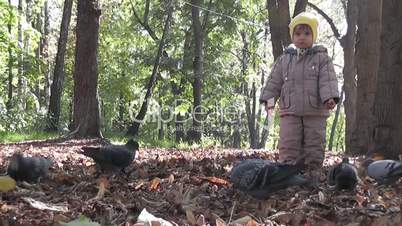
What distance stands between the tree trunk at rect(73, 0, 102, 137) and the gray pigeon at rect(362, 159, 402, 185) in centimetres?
745

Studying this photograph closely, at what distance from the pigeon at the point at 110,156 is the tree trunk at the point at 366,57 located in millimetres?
5253

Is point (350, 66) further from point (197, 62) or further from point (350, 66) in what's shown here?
point (197, 62)

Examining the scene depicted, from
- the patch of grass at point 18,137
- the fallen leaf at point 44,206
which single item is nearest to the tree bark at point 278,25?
the patch of grass at point 18,137

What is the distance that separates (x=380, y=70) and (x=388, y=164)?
2.37 meters

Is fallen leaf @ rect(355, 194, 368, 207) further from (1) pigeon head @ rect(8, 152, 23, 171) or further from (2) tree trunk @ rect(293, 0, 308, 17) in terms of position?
(2) tree trunk @ rect(293, 0, 308, 17)

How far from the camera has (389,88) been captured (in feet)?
19.5

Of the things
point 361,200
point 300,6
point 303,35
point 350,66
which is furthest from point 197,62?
point 361,200

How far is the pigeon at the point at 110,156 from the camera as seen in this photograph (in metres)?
4.07

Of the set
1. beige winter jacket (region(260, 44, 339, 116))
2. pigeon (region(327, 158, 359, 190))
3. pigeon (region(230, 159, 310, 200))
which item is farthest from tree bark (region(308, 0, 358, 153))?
pigeon (region(230, 159, 310, 200))

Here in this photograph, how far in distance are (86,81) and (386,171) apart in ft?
25.6

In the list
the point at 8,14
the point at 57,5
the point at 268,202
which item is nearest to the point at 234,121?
the point at 57,5

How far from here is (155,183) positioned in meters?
3.84

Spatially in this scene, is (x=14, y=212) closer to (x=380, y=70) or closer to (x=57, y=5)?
(x=380, y=70)

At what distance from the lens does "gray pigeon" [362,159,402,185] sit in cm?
372
